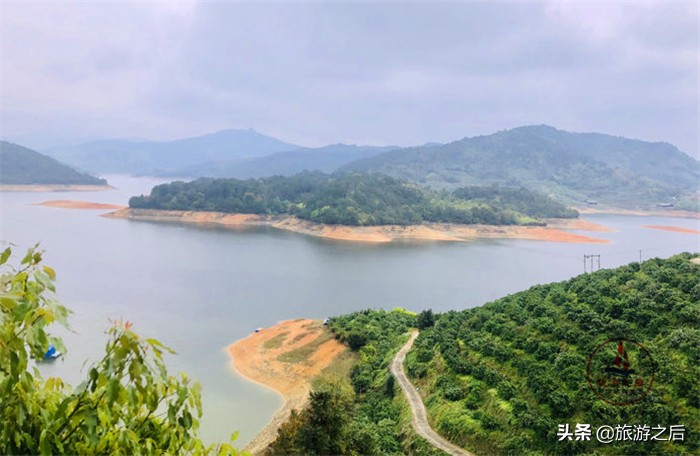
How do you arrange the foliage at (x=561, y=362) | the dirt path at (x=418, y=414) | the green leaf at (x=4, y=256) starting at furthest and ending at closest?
the dirt path at (x=418, y=414) → the foliage at (x=561, y=362) → the green leaf at (x=4, y=256)

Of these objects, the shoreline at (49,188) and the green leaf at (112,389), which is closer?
the green leaf at (112,389)

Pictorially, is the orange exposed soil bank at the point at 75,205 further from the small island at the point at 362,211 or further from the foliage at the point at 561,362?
the foliage at the point at 561,362

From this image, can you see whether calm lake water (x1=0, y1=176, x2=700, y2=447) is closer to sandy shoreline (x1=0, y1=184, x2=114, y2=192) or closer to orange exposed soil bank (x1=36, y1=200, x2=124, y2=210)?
orange exposed soil bank (x1=36, y1=200, x2=124, y2=210)

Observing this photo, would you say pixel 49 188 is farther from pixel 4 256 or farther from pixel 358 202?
pixel 4 256

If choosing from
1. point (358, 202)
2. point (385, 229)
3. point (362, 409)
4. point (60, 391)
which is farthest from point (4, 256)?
point (358, 202)

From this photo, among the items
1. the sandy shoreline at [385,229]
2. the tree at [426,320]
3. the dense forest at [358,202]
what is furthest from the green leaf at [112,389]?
the dense forest at [358,202]

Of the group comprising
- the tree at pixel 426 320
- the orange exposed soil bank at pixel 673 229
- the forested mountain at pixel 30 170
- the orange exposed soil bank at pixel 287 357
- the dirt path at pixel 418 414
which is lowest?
the orange exposed soil bank at pixel 287 357
